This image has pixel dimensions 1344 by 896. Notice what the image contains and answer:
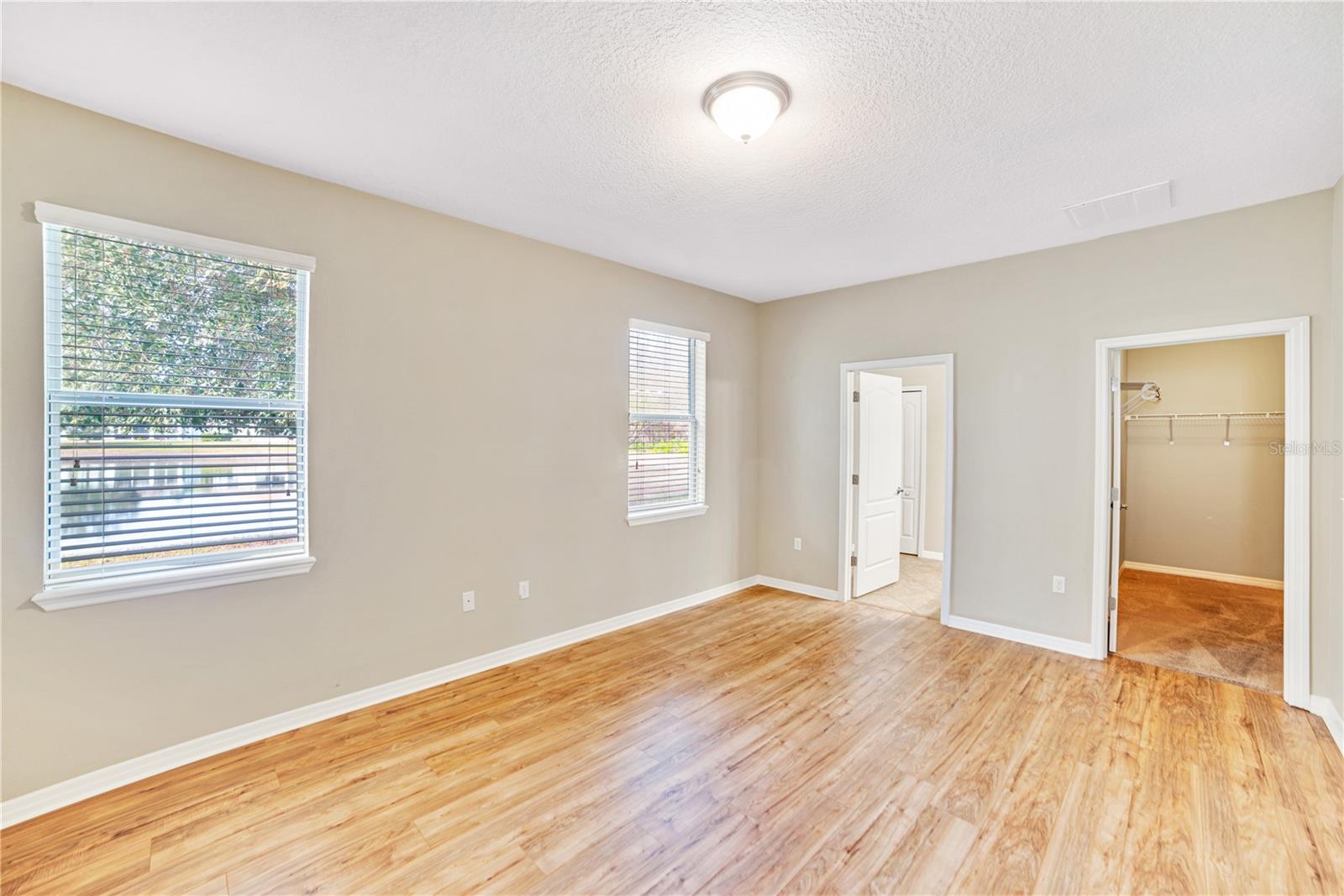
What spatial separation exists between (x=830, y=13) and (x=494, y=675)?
3.52 metres

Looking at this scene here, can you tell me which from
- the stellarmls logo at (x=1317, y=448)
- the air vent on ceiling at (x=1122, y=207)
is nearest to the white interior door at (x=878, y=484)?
the air vent on ceiling at (x=1122, y=207)

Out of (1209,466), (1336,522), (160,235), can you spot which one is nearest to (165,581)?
(160,235)

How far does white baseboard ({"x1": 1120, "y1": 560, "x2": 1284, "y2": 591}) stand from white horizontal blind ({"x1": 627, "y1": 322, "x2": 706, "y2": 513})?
4965mm

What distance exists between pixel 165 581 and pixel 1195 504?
321 inches

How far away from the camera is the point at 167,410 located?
7.99ft

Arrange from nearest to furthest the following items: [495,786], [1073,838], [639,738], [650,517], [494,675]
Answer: [1073,838], [495,786], [639,738], [494,675], [650,517]

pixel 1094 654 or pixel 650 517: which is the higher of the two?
pixel 650 517

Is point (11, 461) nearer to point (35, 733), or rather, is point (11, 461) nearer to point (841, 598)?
point (35, 733)

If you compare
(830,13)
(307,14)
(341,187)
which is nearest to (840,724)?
(830,13)

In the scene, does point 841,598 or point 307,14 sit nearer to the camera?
point 307,14

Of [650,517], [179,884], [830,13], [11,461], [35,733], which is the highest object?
[830,13]

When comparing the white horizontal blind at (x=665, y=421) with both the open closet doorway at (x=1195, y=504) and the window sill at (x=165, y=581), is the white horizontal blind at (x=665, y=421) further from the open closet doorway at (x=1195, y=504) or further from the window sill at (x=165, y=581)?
the open closet doorway at (x=1195, y=504)

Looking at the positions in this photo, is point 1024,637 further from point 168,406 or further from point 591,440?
point 168,406

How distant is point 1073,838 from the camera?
204 centimetres
